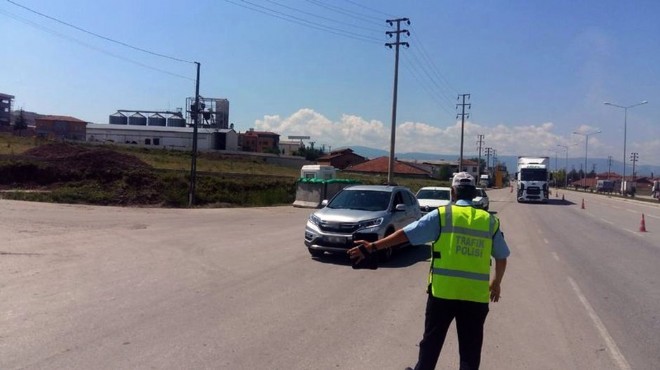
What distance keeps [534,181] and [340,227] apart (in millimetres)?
40308

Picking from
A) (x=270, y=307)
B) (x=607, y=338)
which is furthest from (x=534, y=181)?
(x=270, y=307)

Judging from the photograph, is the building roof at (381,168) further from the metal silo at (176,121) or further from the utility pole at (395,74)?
the utility pole at (395,74)

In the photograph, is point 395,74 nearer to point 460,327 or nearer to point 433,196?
point 433,196

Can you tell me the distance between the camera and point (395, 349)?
6.41 meters

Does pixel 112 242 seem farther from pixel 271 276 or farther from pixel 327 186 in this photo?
pixel 327 186

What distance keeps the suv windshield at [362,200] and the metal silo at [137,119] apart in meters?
111

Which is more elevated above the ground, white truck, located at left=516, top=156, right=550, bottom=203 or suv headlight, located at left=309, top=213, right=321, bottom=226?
white truck, located at left=516, top=156, right=550, bottom=203

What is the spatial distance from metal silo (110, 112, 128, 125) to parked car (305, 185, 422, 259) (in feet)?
374

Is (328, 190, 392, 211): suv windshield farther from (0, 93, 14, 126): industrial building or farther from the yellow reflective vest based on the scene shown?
(0, 93, 14, 126): industrial building

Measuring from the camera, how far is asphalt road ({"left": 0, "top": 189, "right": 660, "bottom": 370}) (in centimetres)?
611

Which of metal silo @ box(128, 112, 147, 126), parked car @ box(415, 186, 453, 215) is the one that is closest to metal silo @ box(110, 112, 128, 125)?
metal silo @ box(128, 112, 147, 126)

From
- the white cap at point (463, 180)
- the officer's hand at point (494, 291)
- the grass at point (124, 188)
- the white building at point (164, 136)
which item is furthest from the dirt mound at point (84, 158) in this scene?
the white building at point (164, 136)

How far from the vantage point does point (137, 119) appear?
393 feet

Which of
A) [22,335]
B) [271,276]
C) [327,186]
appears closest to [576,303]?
[271,276]
